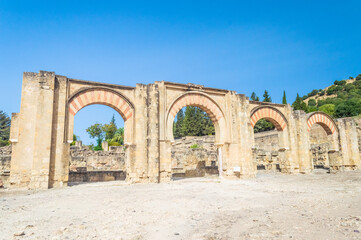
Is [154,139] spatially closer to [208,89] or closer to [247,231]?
[208,89]

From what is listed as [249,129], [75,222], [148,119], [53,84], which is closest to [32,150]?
[53,84]

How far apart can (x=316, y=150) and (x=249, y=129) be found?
37.2ft

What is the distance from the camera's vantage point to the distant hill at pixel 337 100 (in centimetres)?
3250

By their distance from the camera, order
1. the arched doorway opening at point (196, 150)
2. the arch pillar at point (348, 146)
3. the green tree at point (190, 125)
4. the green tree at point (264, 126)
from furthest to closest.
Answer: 1. the green tree at point (190, 125)
2. the green tree at point (264, 126)
3. the arch pillar at point (348, 146)
4. the arched doorway opening at point (196, 150)

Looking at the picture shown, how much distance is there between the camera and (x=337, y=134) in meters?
15.0

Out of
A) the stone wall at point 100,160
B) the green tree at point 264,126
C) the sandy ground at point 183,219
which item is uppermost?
the green tree at point 264,126

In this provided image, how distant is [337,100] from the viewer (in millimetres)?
44062

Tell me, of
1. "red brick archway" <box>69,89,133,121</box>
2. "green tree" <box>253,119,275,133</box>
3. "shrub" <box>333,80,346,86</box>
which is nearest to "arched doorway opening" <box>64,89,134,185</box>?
"red brick archway" <box>69,89,133,121</box>

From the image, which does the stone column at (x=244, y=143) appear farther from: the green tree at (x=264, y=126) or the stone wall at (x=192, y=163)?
the green tree at (x=264, y=126)

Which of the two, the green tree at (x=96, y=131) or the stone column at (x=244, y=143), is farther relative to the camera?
the green tree at (x=96, y=131)

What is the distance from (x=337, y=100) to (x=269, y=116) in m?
39.2

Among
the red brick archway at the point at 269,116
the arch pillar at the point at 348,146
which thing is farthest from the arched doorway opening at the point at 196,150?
the arch pillar at the point at 348,146

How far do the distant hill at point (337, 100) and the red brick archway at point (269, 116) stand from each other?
24667 millimetres

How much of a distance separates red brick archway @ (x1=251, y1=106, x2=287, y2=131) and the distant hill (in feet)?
80.9
